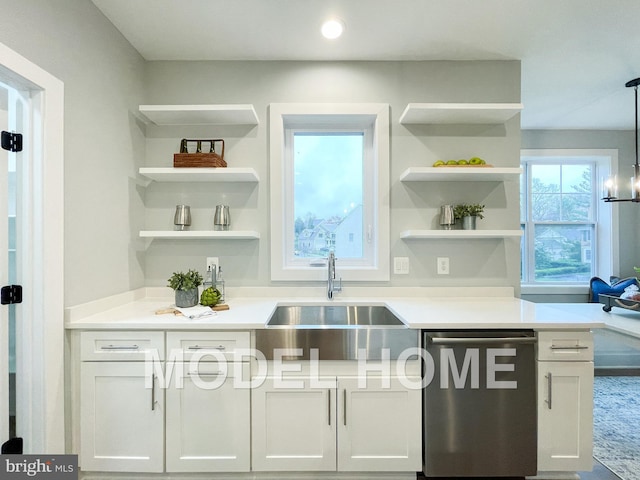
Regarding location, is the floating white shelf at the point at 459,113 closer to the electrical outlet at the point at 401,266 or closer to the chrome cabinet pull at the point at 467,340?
the electrical outlet at the point at 401,266

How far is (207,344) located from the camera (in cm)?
172

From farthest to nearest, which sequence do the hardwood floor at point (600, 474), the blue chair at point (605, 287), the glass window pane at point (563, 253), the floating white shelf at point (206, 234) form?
the glass window pane at point (563, 253)
the blue chair at point (605, 287)
the floating white shelf at point (206, 234)
the hardwood floor at point (600, 474)

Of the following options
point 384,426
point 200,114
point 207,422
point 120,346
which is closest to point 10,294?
point 120,346

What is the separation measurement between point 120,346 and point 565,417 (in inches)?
89.2

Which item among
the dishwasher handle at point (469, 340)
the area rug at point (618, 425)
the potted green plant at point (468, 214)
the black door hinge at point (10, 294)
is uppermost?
the potted green plant at point (468, 214)

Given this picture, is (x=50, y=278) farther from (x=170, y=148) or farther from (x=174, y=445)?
(x=170, y=148)

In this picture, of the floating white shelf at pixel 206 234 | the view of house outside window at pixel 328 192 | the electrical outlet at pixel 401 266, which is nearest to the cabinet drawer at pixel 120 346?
the floating white shelf at pixel 206 234

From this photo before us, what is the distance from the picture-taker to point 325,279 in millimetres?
2402

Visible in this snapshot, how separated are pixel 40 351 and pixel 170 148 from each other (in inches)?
57.1

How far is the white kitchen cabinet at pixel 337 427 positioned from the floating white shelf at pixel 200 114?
162 centimetres

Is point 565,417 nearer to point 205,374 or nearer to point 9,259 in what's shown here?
point 205,374

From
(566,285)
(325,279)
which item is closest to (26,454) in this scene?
(325,279)

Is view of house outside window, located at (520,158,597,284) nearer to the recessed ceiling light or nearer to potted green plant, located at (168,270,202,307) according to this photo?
the recessed ceiling light

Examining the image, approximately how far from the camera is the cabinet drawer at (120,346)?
5.57 ft
